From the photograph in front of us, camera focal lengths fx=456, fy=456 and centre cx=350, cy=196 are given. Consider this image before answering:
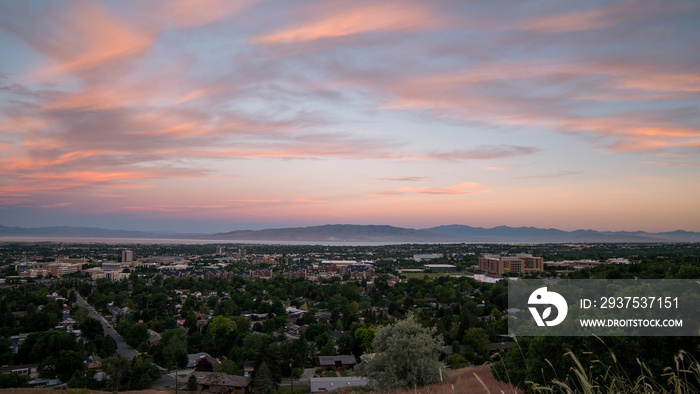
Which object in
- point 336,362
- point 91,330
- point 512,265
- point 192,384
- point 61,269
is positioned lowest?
point 61,269

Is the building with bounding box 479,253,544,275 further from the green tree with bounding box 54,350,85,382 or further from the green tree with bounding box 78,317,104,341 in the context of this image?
the green tree with bounding box 54,350,85,382

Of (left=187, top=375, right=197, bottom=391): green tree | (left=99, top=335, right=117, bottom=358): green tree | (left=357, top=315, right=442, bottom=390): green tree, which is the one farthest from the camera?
(left=99, top=335, right=117, bottom=358): green tree

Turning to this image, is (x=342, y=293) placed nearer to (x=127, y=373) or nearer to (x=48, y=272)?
(x=127, y=373)

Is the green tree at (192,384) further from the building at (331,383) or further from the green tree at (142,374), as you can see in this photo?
the building at (331,383)

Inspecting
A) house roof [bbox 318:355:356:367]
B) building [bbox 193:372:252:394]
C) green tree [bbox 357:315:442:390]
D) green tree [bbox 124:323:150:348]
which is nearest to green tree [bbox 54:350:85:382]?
green tree [bbox 124:323:150:348]

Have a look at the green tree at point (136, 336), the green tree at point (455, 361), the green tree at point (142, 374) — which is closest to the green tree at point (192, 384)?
the green tree at point (142, 374)

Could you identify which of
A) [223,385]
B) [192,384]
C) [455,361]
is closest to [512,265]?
[455,361]

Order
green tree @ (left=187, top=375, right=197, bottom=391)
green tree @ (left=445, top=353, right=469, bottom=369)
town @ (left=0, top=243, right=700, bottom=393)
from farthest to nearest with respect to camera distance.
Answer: green tree @ (left=445, top=353, right=469, bottom=369)
town @ (left=0, top=243, right=700, bottom=393)
green tree @ (left=187, top=375, right=197, bottom=391)

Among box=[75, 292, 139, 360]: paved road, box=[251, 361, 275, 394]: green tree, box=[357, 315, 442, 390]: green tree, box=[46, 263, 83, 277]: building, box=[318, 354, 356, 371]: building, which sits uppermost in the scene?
box=[357, 315, 442, 390]: green tree

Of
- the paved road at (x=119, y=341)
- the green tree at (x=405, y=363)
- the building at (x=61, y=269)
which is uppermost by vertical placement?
the green tree at (x=405, y=363)

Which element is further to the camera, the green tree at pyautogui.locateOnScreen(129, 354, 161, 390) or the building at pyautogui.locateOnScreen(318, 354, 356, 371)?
the building at pyautogui.locateOnScreen(318, 354, 356, 371)

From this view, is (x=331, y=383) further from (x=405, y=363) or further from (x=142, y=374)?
(x=142, y=374)

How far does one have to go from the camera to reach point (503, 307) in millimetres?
33812

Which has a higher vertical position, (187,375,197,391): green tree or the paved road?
(187,375,197,391): green tree
